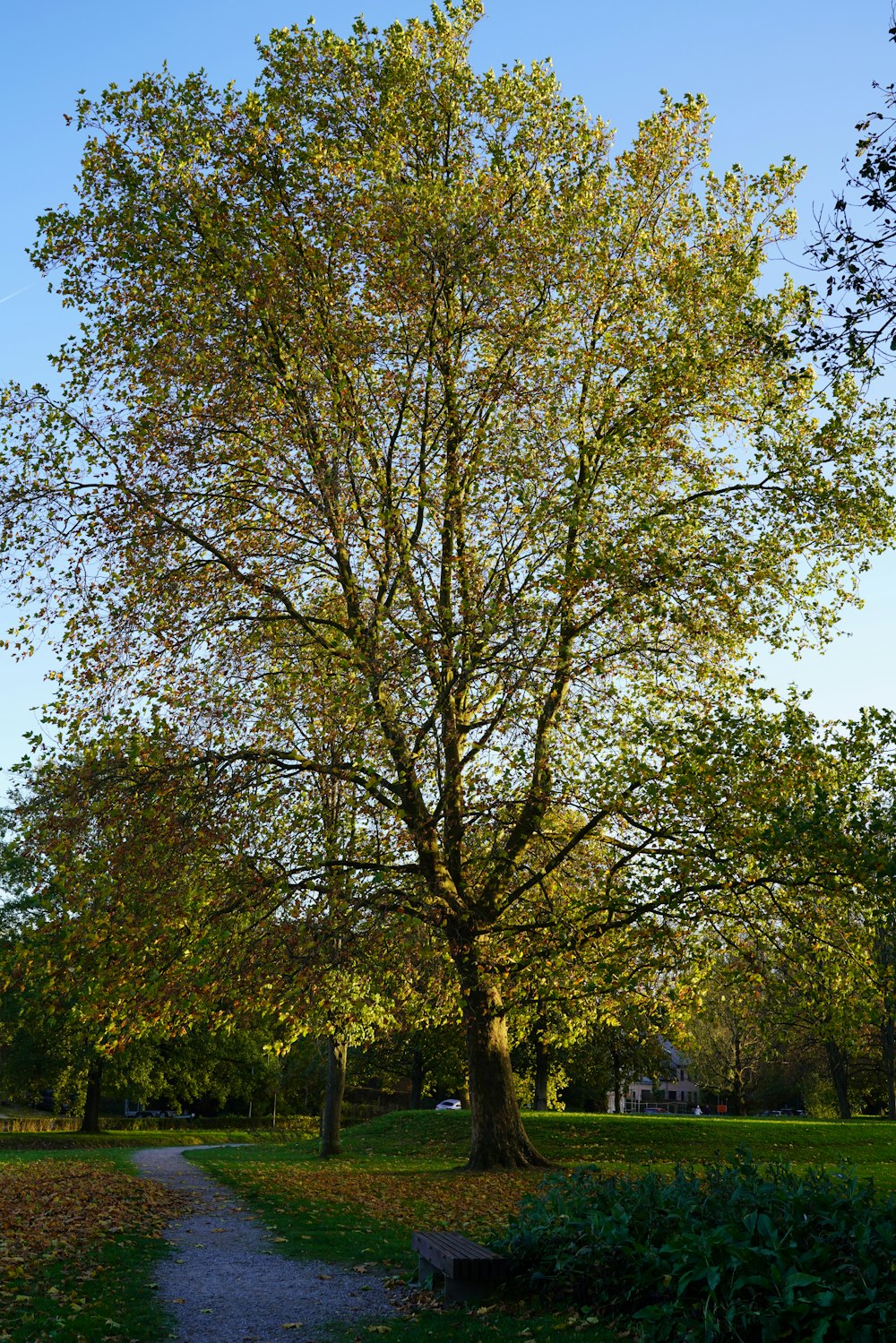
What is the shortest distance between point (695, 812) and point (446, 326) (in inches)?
370

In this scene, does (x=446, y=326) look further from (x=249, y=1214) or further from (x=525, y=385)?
(x=249, y=1214)

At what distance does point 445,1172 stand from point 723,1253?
13.4 meters

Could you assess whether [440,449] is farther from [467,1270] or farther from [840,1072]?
[840,1072]

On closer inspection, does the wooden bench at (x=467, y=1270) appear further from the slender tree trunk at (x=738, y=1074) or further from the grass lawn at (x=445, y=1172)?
the slender tree trunk at (x=738, y=1074)

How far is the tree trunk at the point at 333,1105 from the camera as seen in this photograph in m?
28.1

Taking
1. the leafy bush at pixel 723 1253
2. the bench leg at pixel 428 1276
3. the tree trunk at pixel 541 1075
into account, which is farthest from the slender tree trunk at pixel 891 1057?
the bench leg at pixel 428 1276

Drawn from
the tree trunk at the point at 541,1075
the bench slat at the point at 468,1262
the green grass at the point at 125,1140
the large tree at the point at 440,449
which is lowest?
the green grass at the point at 125,1140

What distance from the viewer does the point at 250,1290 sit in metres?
9.87

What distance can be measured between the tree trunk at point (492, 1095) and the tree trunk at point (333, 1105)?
28.0ft

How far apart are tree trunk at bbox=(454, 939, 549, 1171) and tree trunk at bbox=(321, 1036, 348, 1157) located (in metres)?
8.53

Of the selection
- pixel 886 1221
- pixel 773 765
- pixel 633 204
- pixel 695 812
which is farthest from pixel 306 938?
pixel 633 204

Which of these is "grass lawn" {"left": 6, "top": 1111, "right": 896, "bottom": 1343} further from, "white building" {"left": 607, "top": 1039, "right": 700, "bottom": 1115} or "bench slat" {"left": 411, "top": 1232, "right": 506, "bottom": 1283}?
"white building" {"left": 607, "top": 1039, "right": 700, "bottom": 1115}

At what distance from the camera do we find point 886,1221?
7.32 meters

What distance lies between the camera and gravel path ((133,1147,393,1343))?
845 cm
